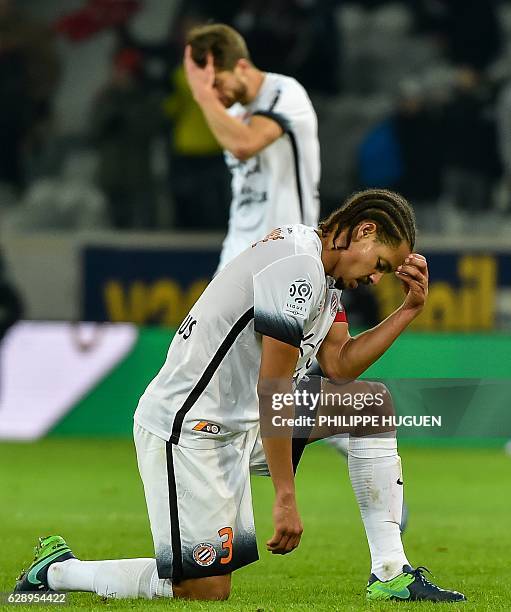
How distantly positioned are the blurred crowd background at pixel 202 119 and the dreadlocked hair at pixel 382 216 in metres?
9.05

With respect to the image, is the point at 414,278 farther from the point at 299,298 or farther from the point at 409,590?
the point at 409,590

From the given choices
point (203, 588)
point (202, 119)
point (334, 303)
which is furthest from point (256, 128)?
point (202, 119)

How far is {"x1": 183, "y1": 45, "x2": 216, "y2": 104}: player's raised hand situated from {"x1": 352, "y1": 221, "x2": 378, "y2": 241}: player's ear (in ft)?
8.95

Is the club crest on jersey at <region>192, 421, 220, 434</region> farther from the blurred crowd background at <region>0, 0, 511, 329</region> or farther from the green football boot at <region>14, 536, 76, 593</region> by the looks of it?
the blurred crowd background at <region>0, 0, 511, 329</region>

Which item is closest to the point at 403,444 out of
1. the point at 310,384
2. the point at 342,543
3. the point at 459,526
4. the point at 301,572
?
the point at 459,526

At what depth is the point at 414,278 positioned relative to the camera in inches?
185

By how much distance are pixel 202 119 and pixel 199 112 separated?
9 cm

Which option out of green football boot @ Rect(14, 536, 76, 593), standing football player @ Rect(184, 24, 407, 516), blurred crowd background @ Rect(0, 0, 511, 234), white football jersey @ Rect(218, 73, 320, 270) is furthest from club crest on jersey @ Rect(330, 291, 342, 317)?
blurred crowd background @ Rect(0, 0, 511, 234)

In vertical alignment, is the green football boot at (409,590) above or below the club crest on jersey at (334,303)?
below

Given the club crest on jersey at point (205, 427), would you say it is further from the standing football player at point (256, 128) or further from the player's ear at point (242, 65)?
the player's ear at point (242, 65)

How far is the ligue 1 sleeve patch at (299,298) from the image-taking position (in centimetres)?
440

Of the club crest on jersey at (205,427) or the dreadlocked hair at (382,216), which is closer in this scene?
the dreadlocked hair at (382,216)

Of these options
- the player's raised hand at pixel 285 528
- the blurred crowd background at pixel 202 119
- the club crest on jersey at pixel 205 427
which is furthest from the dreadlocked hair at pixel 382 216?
the blurred crowd background at pixel 202 119

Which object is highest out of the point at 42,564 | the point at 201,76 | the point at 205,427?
the point at 201,76
